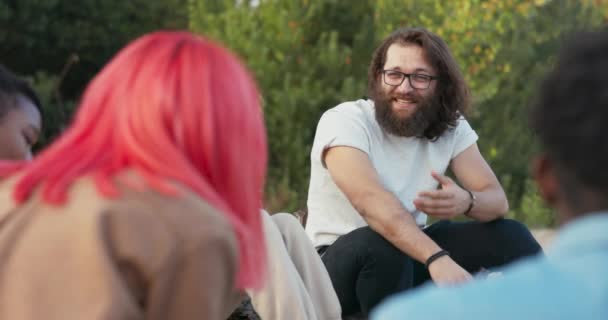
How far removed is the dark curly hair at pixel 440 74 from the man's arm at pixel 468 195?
0.60 feet

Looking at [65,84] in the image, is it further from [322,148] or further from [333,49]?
[322,148]

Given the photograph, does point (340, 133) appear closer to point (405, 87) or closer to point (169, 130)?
point (405, 87)

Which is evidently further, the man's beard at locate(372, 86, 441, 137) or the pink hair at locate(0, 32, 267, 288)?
the man's beard at locate(372, 86, 441, 137)

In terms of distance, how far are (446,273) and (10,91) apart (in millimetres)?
1667

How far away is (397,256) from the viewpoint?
3.90 metres

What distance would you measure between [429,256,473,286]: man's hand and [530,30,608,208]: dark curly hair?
2.35 m

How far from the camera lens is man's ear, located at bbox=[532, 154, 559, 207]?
1453 millimetres

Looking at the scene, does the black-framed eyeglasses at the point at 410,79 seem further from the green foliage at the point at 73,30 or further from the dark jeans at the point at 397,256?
the green foliage at the point at 73,30

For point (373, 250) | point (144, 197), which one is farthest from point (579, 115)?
point (373, 250)

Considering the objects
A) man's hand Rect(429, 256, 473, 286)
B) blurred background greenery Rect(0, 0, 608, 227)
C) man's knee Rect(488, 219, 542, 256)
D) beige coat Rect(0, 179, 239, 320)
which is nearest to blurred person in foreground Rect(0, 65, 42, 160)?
beige coat Rect(0, 179, 239, 320)

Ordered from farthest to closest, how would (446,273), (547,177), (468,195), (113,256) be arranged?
1. (468,195)
2. (446,273)
3. (113,256)
4. (547,177)

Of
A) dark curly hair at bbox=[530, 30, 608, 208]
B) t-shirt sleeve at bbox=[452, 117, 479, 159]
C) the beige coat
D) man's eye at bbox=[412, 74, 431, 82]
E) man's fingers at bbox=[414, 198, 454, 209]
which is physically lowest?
man's fingers at bbox=[414, 198, 454, 209]

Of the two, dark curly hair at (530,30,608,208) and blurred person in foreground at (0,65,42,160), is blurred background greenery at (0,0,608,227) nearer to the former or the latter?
blurred person in foreground at (0,65,42,160)

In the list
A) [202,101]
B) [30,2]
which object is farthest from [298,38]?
[202,101]
